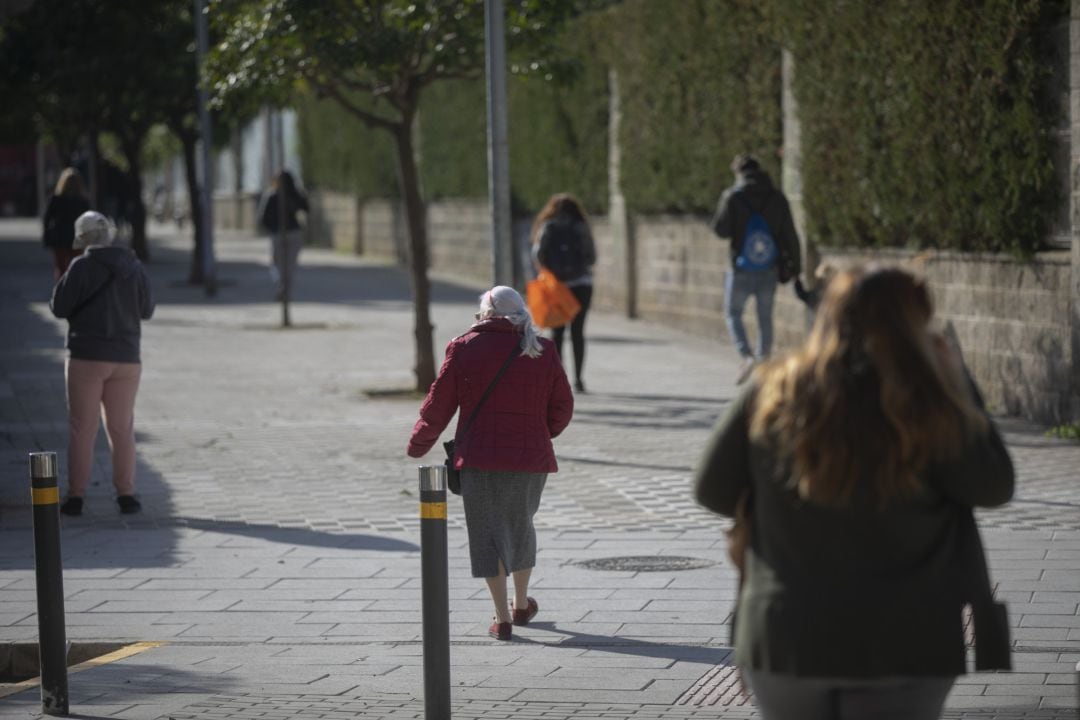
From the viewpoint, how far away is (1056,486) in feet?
35.4

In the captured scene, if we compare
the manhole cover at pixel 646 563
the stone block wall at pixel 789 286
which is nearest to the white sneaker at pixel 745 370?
the stone block wall at pixel 789 286

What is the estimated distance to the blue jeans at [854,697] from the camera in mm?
3744

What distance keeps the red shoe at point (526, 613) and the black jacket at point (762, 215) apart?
855 centimetres

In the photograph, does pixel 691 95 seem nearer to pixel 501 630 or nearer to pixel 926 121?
pixel 926 121

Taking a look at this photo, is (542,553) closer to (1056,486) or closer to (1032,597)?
(1032,597)

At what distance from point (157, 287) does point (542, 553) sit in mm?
22670

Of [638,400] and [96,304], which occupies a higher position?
[96,304]

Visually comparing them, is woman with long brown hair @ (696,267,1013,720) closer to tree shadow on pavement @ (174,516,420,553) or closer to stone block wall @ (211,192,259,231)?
tree shadow on pavement @ (174,516,420,553)

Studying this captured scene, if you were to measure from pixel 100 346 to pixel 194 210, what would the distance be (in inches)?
875

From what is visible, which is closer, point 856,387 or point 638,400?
point 856,387

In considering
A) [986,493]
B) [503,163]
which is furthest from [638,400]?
[986,493]

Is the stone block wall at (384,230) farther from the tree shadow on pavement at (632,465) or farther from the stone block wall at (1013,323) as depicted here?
the tree shadow on pavement at (632,465)

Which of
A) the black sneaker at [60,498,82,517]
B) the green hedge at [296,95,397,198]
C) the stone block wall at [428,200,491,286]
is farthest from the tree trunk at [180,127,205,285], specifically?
the black sneaker at [60,498,82,517]

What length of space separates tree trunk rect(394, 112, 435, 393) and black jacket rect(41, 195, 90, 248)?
4170mm
